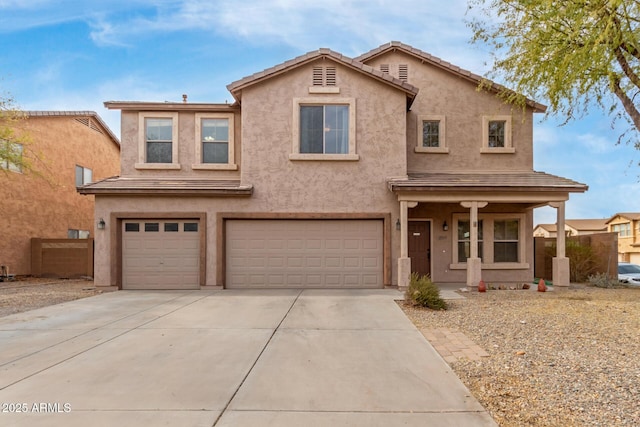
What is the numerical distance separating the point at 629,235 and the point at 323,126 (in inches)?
Result: 1516

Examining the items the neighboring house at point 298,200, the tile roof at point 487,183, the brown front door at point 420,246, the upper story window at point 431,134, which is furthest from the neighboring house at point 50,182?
the upper story window at point 431,134

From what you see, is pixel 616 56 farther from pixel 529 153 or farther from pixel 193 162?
pixel 193 162

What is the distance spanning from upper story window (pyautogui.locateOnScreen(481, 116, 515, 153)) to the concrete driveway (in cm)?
807

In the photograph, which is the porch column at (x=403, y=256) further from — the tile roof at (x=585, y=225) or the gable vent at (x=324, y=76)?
the tile roof at (x=585, y=225)

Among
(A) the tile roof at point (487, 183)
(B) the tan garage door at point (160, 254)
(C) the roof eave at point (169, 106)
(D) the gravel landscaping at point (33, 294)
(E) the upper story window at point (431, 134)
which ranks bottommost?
(D) the gravel landscaping at point (33, 294)

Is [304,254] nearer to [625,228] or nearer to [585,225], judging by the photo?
[625,228]

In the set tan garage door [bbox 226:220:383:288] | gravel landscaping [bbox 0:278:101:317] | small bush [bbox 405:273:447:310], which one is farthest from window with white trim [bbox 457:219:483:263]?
gravel landscaping [bbox 0:278:101:317]

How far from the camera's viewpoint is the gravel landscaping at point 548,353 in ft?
12.6

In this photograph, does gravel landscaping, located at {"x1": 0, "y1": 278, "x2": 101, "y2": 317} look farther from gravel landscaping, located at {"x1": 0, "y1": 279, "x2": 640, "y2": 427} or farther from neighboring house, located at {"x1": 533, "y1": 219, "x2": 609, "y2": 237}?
neighboring house, located at {"x1": 533, "y1": 219, "x2": 609, "y2": 237}

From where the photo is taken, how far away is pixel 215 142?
1302 centimetres

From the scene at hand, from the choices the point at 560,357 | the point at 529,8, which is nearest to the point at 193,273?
the point at 560,357

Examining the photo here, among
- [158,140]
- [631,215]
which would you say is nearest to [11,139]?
[158,140]

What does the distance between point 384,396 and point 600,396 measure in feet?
7.89

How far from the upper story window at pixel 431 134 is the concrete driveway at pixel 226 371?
275 inches
